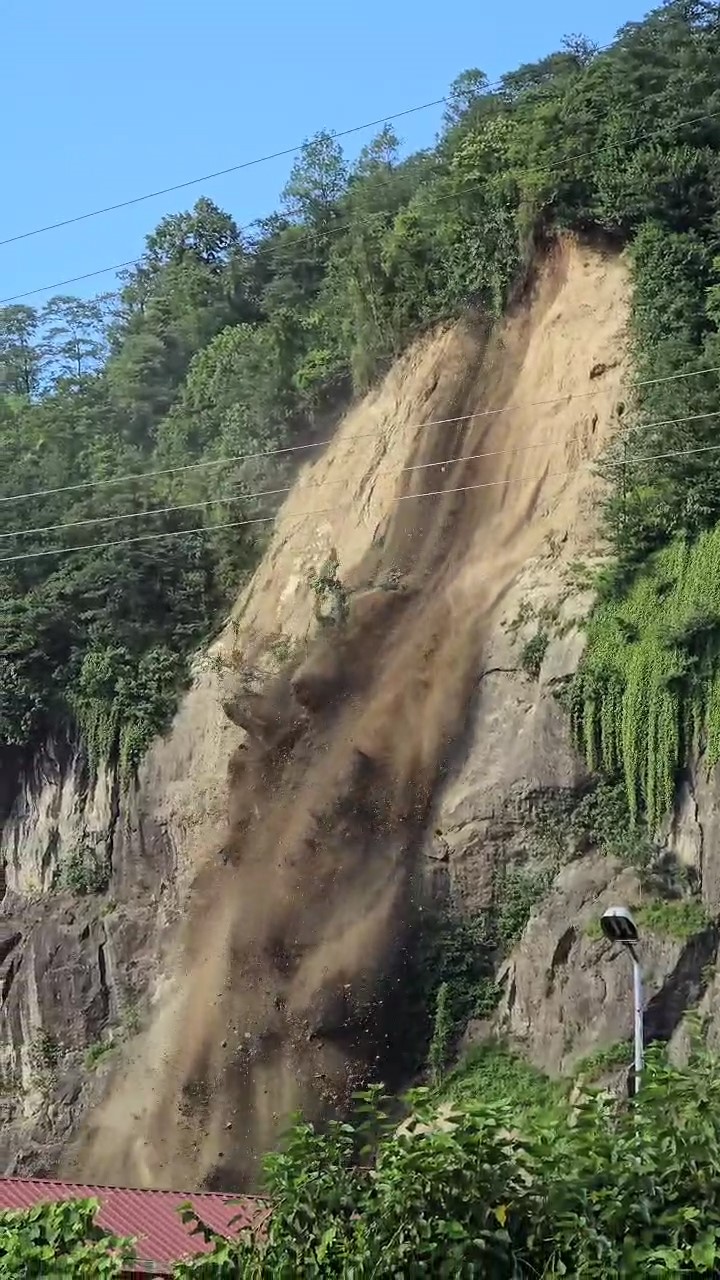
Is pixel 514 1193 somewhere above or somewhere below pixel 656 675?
below

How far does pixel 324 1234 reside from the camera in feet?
20.4

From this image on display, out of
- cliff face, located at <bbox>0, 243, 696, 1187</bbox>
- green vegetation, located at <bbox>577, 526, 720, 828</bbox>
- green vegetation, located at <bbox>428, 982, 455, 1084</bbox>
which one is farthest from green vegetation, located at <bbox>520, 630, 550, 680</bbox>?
green vegetation, located at <bbox>428, 982, 455, 1084</bbox>

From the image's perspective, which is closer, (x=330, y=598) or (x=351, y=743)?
Result: (x=351, y=743)

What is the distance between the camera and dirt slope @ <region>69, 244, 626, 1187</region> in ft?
84.1

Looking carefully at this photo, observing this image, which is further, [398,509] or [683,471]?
[398,509]

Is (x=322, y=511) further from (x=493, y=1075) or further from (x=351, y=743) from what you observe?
(x=493, y=1075)

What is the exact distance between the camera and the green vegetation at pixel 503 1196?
19.3ft

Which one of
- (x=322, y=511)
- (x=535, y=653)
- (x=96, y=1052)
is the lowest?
(x=96, y=1052)

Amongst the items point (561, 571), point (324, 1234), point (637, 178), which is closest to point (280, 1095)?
point (561, 571)

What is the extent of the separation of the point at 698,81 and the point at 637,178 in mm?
2401

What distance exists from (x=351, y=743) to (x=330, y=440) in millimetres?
9027

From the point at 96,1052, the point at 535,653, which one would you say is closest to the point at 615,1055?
the point at 535,653

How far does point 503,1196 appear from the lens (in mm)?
6090

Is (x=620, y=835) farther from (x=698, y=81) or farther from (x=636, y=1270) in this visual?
(x=636, y=1270)
